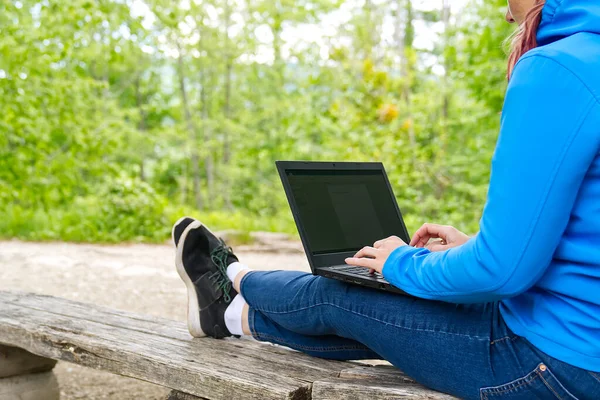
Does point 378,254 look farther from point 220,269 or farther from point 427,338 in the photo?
point 220,269

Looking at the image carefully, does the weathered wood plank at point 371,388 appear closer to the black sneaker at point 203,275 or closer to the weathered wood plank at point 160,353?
the weathered wood plank at point 160,353

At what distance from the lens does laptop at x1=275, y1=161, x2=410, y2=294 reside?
6.13 feet

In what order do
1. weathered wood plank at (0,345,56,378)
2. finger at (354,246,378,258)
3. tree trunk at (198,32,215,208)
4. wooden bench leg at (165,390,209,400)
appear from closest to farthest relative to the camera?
finger at (354,246,378,258), wooden bench leg at (165,390,209,400), weathered wood plank at (0,345,56,378), tree trunk at (198,32,215,208)

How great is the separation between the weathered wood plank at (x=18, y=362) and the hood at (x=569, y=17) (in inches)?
89.0

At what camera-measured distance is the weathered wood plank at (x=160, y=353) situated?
1.75 meters

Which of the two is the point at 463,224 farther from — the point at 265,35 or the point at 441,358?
the point at 441,358

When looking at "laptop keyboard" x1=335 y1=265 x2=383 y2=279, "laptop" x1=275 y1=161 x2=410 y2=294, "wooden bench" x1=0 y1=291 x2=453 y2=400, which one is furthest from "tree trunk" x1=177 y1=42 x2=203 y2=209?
"laptop keyboard" x1=335 y1=265 x2=383 y2=279

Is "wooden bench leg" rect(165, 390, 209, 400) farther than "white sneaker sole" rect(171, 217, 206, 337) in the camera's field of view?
No

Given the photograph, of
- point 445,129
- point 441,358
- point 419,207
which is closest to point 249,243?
point 419,207

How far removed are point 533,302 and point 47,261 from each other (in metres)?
6.54

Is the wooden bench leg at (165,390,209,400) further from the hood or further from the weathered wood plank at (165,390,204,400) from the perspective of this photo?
the hood

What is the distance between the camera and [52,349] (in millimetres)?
2201

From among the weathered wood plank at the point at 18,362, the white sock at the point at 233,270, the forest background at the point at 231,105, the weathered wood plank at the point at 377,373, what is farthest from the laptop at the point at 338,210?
the forest background at the point at 231,105

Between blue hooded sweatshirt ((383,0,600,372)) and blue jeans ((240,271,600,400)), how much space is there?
0.06 m
